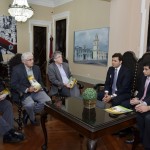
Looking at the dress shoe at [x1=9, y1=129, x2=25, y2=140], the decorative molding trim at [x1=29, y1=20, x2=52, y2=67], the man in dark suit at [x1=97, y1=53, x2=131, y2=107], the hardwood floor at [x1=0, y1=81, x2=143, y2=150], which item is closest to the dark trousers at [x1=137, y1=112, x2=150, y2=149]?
the hardwood floor at [x1=0, y1=81, x2=143, y2=150]

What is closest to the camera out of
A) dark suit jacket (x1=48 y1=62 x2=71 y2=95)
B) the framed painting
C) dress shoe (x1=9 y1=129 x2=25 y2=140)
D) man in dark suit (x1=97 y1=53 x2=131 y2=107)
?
dress shoe (x1=9 y1=129 x2=25 y2=140)

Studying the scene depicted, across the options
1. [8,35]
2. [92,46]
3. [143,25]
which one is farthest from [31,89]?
[8,35]

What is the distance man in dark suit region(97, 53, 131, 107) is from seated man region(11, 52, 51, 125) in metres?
0.97

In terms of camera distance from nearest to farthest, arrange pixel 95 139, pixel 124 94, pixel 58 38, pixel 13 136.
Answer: pixel 95 139, pixel 13 136, pixel 124 94, pixel 58 38

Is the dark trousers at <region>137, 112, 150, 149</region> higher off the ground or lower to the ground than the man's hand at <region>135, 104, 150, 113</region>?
lower

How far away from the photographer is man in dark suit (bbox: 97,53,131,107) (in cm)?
282

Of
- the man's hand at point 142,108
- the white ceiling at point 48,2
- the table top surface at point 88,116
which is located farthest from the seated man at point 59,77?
the white ceiling at point 48,2

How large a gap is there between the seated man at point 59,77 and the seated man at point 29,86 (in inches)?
10.7

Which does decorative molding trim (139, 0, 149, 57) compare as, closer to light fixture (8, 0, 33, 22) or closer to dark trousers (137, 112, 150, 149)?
dark trousers (137, 112, 150, 149)

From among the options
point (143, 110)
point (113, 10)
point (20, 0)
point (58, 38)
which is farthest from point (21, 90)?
point (58, 38)

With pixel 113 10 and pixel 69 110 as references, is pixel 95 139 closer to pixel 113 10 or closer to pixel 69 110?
pixel 69 110

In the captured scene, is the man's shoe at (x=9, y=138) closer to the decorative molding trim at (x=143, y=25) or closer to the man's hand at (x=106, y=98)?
the man's hand at (x=106, y=98)

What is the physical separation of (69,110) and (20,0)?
5171 millimetres

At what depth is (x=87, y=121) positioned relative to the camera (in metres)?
1.76
